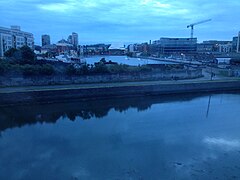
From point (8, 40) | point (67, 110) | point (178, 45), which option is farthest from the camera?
point (178, 45)

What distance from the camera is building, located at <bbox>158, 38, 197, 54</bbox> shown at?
4497cm

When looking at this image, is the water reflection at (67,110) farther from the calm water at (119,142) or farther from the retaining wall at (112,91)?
the retaining wall at (112,91)

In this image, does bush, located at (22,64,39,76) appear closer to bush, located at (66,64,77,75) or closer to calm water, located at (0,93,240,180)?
bush, located at (66,64,77,75)

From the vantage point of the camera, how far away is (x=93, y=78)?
13023 millimetres

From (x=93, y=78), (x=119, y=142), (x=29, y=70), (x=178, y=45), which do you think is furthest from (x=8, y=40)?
(x=178, y=45)

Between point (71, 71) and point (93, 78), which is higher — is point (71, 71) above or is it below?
above

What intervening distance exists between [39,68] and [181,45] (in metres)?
36.6

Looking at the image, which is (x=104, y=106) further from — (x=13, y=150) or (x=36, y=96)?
(x=13, y=150)

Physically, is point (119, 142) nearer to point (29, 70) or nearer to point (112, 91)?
point (112, 91)

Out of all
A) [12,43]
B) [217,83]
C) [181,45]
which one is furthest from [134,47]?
[217,83]

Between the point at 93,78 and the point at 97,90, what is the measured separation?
1833 millimetres

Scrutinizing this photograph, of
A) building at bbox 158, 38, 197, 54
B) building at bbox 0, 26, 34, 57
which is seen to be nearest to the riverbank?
building at bbox 0, 26, 34, 57

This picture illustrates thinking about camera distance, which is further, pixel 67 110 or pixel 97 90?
pixel 97 90

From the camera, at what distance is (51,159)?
5.35m
